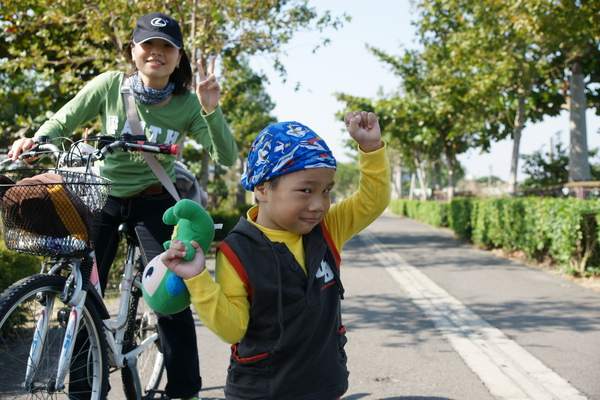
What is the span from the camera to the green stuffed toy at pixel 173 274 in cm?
192

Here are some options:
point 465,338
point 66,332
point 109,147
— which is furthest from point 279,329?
point 465,338

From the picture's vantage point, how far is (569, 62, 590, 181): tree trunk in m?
15.3

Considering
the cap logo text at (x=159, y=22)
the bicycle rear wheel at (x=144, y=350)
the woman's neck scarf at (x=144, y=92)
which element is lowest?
the bicycle rear wheel at (x=144, y=350)

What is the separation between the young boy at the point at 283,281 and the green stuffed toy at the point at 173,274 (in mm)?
150

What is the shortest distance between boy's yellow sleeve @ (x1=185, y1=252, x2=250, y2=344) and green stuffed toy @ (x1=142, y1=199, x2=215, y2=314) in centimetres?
8

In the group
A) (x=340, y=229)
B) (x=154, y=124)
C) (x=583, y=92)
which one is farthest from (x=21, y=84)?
(x=583, y=92)

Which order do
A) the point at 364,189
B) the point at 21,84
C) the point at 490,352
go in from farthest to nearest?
the point at 21,84 < the point at 490,352 < the point at 364,189

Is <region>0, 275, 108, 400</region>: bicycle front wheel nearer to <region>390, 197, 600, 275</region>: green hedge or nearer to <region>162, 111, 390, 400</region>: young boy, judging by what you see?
<region>162, 111, 390, 400</region>: young boy

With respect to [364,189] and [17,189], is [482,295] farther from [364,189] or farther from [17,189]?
[17,189]

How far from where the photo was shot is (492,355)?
4.84 meters

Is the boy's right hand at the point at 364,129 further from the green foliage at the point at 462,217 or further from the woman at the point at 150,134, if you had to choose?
the green foliage at the point at 462,217

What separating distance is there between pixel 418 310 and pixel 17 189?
5.30 meters

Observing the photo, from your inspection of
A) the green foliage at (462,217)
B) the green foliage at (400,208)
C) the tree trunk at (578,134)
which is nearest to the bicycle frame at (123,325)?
the tree trunk at (578,134)

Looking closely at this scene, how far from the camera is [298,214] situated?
2096mm
